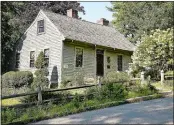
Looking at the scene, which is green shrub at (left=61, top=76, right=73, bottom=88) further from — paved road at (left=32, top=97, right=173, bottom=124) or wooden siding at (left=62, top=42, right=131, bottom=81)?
paved road at (left=32, top=97, right=173, bottom=124)

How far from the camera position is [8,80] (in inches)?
972

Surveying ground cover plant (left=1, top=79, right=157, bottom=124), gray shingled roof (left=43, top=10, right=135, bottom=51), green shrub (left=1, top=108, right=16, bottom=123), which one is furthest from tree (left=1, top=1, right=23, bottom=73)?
green shrub (left=1, top=108, right=16, bottom=123)

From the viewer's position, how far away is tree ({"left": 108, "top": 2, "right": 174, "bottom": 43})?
Answer: 27.7 m

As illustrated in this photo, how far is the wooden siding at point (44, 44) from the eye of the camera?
24.6m

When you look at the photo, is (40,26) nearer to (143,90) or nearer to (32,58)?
(32,58)

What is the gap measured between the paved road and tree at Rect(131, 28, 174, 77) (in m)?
5.13

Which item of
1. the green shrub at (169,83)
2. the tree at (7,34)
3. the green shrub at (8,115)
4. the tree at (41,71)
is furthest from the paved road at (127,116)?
the tree at (7,34)

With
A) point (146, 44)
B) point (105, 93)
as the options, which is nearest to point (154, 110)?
point (105, 93)

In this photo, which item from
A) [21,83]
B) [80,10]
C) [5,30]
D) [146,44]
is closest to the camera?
[146,44]

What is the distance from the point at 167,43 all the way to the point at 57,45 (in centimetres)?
940

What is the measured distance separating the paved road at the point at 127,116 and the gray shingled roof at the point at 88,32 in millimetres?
12803

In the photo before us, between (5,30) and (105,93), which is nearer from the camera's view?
(105,93)

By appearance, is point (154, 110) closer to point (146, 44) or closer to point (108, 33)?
point (146, 44)

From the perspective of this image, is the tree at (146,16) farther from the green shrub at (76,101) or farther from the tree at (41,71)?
the green shrub at (76,101)
